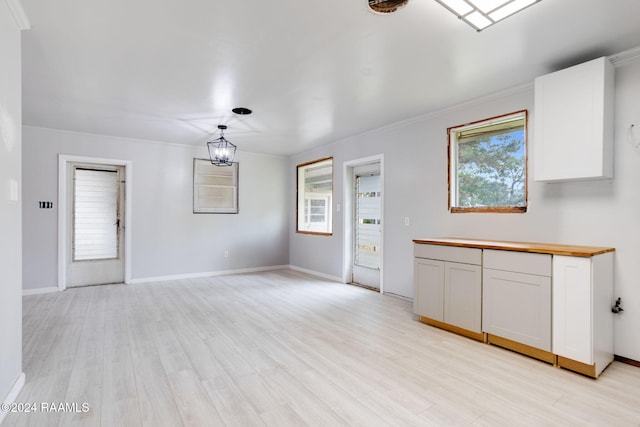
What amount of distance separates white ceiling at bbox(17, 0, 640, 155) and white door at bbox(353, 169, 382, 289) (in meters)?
1.39

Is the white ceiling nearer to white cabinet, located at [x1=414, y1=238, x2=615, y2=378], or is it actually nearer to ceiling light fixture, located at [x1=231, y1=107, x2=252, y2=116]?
ceiling light fixture, located at [x1=231, y1=107, x2=252, y2=116]

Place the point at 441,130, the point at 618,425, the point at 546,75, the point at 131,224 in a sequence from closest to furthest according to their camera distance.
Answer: the point at 618,425 → the point at 546,75 → the point at 441,130 → the point at 131,224

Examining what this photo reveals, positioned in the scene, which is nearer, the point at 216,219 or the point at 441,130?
the point at 441,130

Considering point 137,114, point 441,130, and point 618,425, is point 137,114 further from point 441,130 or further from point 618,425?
point 618,425

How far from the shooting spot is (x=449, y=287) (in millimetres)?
3217

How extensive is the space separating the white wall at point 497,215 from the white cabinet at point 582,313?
22 cm

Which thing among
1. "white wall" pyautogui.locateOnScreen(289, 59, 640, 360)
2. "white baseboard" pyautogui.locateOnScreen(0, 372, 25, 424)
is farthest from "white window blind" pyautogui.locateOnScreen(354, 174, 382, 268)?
"white baseboard" pyautogui.locateOnScreen(0, 372, 25, 424)

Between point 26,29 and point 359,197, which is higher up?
point 26,29

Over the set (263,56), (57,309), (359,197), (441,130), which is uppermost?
(263,56)

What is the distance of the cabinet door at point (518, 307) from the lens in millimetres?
2555

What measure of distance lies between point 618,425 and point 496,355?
92 cm

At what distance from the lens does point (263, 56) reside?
8.67 feet

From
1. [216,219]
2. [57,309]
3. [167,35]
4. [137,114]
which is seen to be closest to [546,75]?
[167,35]

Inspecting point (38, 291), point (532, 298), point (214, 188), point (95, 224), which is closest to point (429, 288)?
point (532, 298)
